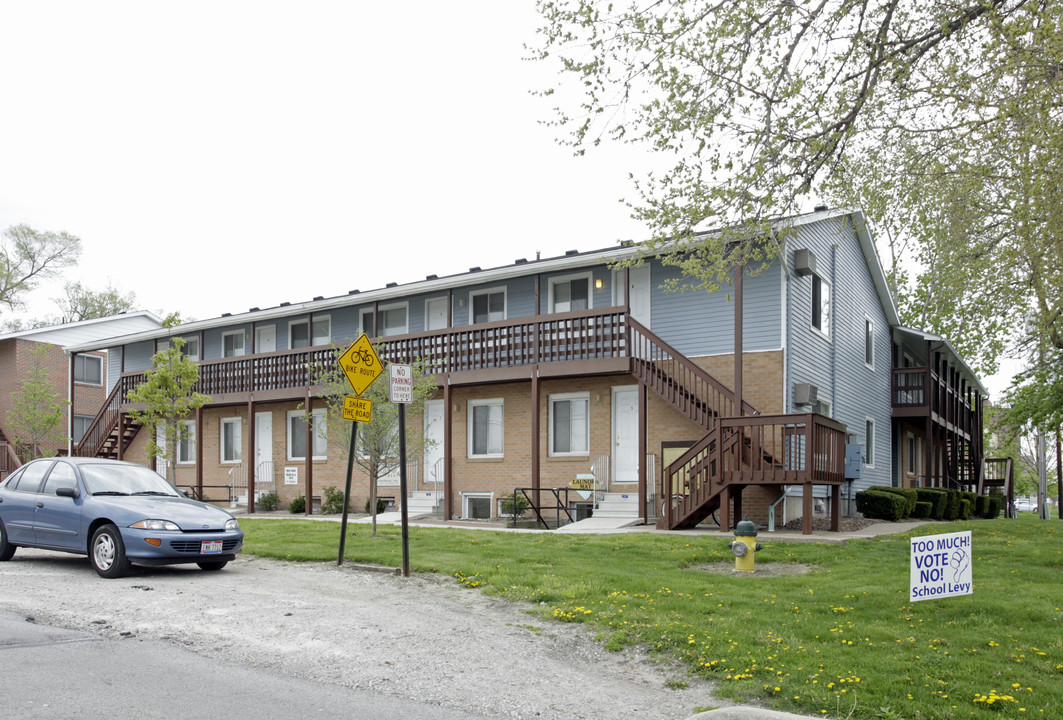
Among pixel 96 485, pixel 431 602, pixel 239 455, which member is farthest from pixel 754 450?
pixel 239 455

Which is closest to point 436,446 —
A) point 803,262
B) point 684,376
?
point 684,376

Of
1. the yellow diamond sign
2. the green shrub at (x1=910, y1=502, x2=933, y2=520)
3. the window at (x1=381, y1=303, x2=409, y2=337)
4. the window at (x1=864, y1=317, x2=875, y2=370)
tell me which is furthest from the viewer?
the window at (x1=864, y1=317, x2=875, y2=370)

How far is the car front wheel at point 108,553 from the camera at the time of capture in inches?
419

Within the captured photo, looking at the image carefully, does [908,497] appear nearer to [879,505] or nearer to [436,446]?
[879,505]

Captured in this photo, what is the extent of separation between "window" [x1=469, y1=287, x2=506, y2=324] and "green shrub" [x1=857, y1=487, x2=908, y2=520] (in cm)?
947

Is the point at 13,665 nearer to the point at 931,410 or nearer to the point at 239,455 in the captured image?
the point at 239,455

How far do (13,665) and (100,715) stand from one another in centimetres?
154

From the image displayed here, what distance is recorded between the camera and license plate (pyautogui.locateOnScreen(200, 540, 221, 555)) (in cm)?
1095

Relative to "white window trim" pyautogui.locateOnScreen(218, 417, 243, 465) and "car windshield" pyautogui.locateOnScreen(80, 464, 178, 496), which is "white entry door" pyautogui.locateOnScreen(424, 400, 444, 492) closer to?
"white window trim" pyautogui.locateOnScreen(218, 417, 243, 465)

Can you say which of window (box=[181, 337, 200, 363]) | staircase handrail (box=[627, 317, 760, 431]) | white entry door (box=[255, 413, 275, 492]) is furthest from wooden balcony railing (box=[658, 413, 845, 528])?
window (box=[181, 337, 200, 363])

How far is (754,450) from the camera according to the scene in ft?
54.5

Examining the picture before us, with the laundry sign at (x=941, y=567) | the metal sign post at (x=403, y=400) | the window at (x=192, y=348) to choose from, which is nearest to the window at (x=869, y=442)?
the metal sign post at (x=403, y=400)

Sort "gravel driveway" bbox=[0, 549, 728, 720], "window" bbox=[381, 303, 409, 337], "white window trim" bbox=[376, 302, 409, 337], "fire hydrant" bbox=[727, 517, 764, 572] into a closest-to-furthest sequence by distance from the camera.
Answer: "gravel driveway" bbox=[0, 549, 728, 720], "fire hydrant" bbox=[727, 517, 764, 572], "white window trim" bbox=[376, 302, 409, 337], "window" bbox=[381, 303, 409, 337]

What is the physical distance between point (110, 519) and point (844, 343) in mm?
18461
